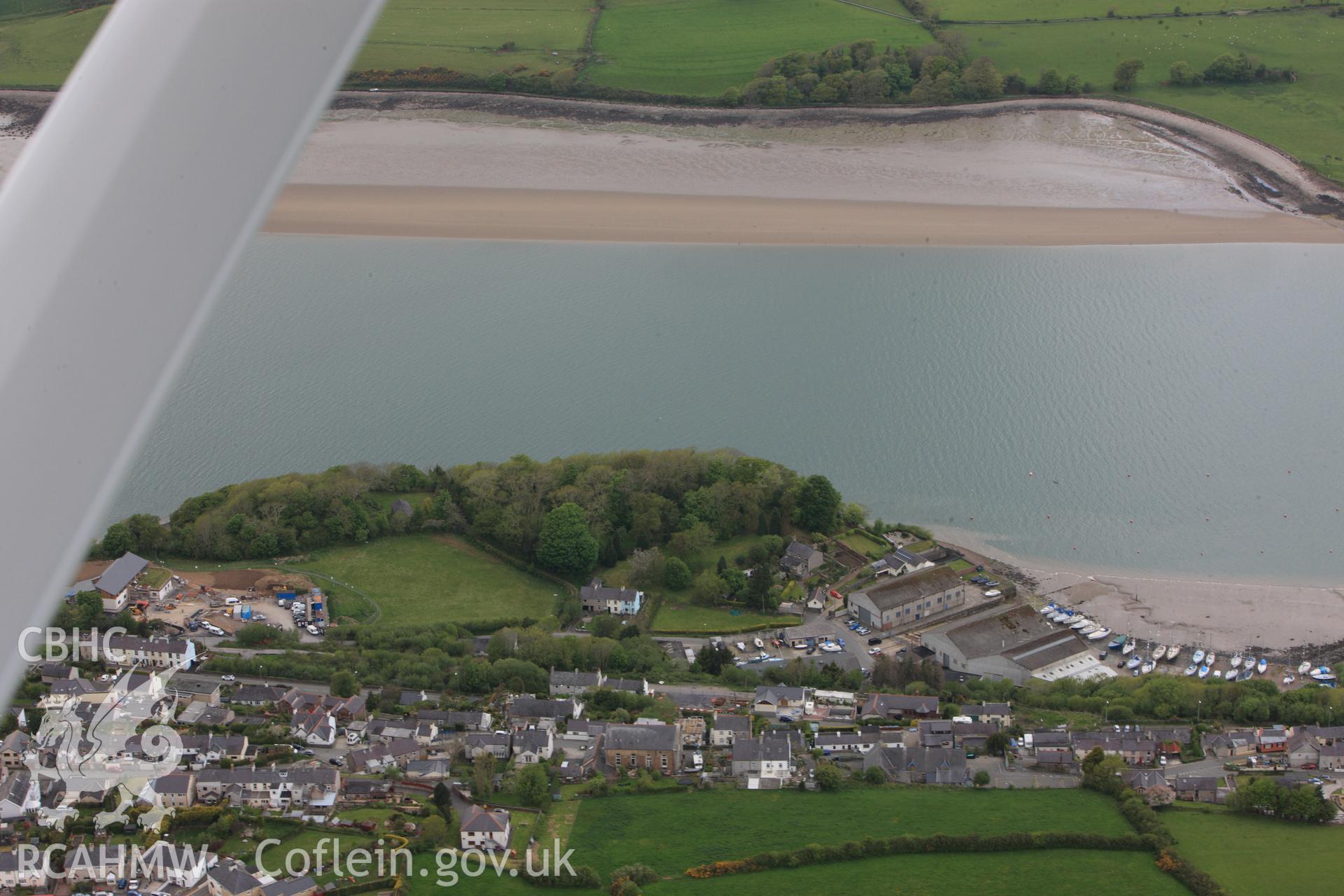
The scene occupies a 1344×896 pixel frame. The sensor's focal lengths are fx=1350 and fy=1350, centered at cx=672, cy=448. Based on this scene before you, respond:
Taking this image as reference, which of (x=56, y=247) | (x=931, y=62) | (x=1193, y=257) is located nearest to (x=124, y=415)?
(x=56, y=247)

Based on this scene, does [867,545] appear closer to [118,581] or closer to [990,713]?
[990,713]

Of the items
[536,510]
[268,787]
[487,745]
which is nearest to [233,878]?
[268,787]

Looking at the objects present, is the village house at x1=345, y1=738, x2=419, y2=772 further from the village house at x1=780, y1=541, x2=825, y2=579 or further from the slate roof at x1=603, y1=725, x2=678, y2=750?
the village house at x1=780, y1=541, x2=825, y2=579

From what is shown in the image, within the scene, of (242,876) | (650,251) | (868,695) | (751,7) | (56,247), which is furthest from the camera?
(751,7)

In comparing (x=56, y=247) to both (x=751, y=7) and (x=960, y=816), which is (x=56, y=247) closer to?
(x=960, y=816)

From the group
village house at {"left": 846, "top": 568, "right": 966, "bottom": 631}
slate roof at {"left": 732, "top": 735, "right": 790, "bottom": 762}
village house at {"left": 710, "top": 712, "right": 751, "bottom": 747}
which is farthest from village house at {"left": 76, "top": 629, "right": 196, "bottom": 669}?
village house at {"left": 846, "top": 568, "right": 966, "bottom": 631}
